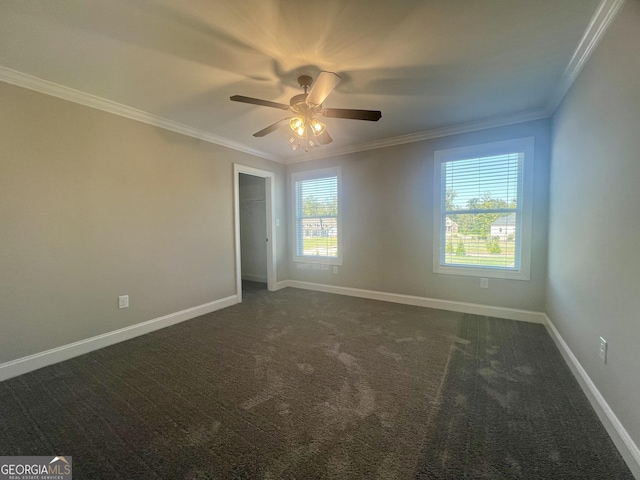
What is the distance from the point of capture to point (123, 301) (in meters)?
2.79

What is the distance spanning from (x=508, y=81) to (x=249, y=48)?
2256mm

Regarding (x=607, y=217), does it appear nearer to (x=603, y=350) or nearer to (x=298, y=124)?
(x=603, y=350)

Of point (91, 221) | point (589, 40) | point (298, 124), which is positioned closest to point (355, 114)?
point (298, 124)

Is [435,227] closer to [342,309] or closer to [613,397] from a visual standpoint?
[342,309]

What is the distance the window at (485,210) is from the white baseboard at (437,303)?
1.41 ft

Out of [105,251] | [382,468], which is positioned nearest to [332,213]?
[105,251]

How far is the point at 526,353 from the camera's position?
2.37 metres

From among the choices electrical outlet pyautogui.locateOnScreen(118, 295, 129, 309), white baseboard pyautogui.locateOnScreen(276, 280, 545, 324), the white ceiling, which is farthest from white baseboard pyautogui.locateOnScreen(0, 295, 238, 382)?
the white ceiling

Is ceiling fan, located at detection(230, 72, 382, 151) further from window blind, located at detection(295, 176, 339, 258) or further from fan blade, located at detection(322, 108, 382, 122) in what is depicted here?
window blind, located at detection(295, 176, 339, 258)

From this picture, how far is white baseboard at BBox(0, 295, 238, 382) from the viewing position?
213 centimetres

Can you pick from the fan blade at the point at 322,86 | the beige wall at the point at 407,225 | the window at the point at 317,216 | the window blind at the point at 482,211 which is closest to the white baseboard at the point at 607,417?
the beige wall at the point at 407,225

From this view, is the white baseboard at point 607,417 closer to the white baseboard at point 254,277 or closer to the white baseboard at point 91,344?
the white baseboard at point 91,344

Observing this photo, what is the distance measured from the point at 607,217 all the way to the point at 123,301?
164 inches

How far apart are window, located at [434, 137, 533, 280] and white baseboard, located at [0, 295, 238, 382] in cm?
347
